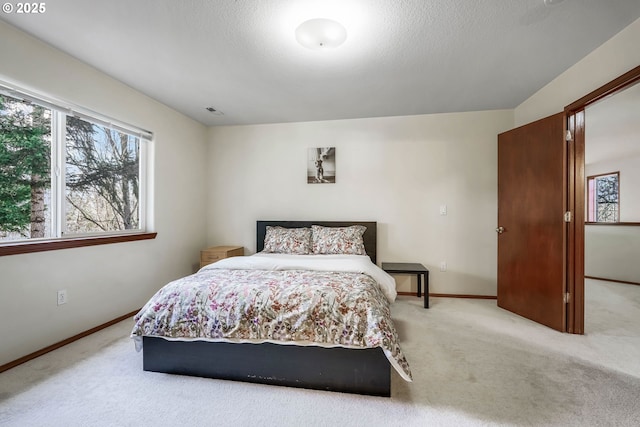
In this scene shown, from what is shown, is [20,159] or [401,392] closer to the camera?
[401,392]

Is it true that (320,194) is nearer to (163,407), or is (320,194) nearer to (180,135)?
(180,135)

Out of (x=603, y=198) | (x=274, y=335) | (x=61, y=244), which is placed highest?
(x=603, y=198)

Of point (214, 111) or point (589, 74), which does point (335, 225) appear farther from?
point (589, 74)

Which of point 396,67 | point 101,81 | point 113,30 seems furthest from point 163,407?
point 396,67

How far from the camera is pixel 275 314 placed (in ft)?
5.16

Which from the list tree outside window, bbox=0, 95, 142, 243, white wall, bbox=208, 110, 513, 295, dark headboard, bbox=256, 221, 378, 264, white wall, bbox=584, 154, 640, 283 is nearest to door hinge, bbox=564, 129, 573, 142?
white wall, bbox=208, 110, 513, 295

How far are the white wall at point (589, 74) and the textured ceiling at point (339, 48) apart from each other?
0.23 ft

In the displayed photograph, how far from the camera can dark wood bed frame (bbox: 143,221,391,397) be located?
1.48 metres

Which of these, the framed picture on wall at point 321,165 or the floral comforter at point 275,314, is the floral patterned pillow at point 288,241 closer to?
Answer: the framed picture on wall at point 321,165

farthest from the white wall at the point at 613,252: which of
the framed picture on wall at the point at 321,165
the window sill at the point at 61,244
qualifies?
the window sill at the point at 61,244

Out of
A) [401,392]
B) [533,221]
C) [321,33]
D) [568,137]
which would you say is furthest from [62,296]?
[568,137]

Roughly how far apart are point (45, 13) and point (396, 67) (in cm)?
249

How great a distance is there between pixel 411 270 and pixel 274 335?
6.17 ft

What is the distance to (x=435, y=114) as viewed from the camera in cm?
332
